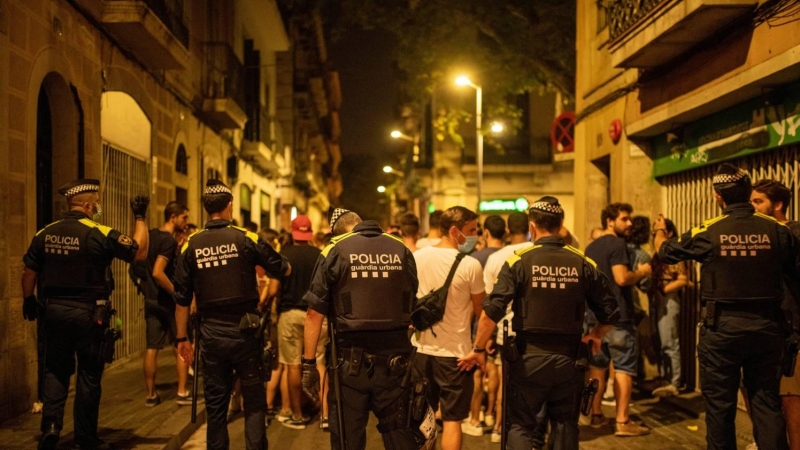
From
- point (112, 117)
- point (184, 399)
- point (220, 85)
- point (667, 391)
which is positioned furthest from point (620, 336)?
point (220, 85)

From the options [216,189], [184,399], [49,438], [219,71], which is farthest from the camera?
[219,71]

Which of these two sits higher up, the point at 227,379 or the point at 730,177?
the point at 730,177

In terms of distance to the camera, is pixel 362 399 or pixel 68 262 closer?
pixel 362 399

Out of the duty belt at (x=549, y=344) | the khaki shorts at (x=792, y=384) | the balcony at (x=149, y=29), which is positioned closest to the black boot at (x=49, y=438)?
the duty belt at (x=549, y=344)

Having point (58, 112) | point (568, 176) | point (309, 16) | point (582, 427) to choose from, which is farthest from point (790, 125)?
point (309, 16)

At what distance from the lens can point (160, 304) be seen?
8.02m

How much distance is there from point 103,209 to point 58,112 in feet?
5.41

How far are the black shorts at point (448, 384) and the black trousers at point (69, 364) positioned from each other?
2406 mm

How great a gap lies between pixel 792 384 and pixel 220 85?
12816mm

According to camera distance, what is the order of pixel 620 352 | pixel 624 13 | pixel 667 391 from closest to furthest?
pixel 620 352 → pixel 667 391 → pixel 624 13

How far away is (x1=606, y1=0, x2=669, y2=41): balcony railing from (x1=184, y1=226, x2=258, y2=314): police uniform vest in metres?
5.65

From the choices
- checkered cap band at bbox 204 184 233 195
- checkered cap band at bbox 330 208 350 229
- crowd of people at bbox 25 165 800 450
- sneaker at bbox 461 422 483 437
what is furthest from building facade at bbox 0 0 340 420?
sneaker at bbox 461 422 483 437

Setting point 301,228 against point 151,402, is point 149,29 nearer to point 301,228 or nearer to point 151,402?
point 301,228

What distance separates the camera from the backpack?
5559mm
